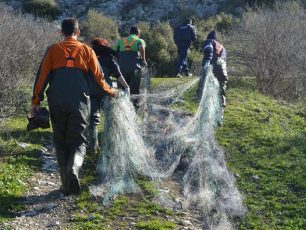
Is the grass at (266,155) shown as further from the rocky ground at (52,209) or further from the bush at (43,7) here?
the bush at (43,7)

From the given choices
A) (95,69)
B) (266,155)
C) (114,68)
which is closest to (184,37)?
(266,155)

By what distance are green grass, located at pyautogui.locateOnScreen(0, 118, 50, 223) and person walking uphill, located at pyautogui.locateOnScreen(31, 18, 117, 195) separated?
0.66 m

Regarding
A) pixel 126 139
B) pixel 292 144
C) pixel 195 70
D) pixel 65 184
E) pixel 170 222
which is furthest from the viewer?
pixel 195 70

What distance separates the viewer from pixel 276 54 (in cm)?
1564

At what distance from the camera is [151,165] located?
23.3 feet

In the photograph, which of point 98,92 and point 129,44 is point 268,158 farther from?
point 129,44

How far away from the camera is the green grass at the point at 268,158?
6.29m

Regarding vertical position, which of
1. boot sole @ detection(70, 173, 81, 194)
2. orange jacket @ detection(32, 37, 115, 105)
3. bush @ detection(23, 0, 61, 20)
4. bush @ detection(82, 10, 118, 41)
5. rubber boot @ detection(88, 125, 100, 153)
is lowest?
boot sole @ detection(70, 173, 81, 194)

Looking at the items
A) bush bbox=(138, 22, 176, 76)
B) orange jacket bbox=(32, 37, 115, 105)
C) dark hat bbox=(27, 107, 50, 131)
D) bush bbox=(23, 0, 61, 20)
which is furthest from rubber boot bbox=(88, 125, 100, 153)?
bush bbox=(23, 0, 61, 20)

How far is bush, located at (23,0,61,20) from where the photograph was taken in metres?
31.7

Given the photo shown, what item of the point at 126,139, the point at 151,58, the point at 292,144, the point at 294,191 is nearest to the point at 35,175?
the point at 126,139

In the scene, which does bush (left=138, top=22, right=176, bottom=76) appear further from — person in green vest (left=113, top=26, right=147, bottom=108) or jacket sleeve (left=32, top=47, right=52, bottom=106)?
jacket sleeve (left=32, top=47, right=52, bottom=106)

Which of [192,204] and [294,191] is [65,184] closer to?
[192,204]

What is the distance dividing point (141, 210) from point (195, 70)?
1387 centimetres
